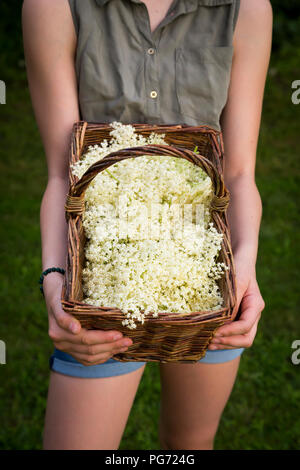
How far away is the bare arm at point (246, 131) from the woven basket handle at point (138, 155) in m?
0.24

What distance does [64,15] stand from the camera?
5.26 feet

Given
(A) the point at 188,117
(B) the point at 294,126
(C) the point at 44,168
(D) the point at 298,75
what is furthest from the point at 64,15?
(D) the point at 298,75

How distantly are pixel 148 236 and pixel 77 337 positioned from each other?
388mm

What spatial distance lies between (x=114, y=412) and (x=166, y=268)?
61 centimetres

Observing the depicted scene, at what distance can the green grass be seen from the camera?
107 inches

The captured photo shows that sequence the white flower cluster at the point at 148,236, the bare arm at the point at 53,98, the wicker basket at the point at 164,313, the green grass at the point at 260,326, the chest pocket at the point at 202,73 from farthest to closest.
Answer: the green grass at the point at 260,326, the chest pocket at the point at 202,73, the bare arm at the point at 53,98, the white flower cluster at the point at 148,236, the wicker basket at the point at 164,313

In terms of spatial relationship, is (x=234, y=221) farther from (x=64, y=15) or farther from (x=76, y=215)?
(x=64, y=15)

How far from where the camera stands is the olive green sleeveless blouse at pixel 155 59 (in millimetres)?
1663

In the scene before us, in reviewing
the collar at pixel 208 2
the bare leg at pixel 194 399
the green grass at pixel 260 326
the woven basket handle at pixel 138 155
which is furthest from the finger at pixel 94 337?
the green grass at pixel 260 326

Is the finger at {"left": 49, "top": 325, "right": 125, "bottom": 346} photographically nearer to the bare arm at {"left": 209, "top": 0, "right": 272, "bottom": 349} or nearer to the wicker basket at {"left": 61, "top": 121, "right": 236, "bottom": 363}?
the wicker basket at {"left": 61, "top": 121, "right": 236, "bottom": 363}

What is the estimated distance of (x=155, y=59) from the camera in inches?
66.7

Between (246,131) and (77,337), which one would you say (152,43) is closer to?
(246,131)

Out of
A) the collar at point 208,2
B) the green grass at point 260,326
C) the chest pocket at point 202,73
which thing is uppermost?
the collar at point 208,2

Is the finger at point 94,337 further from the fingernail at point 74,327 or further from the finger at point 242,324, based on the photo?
the finger at point 242,324
